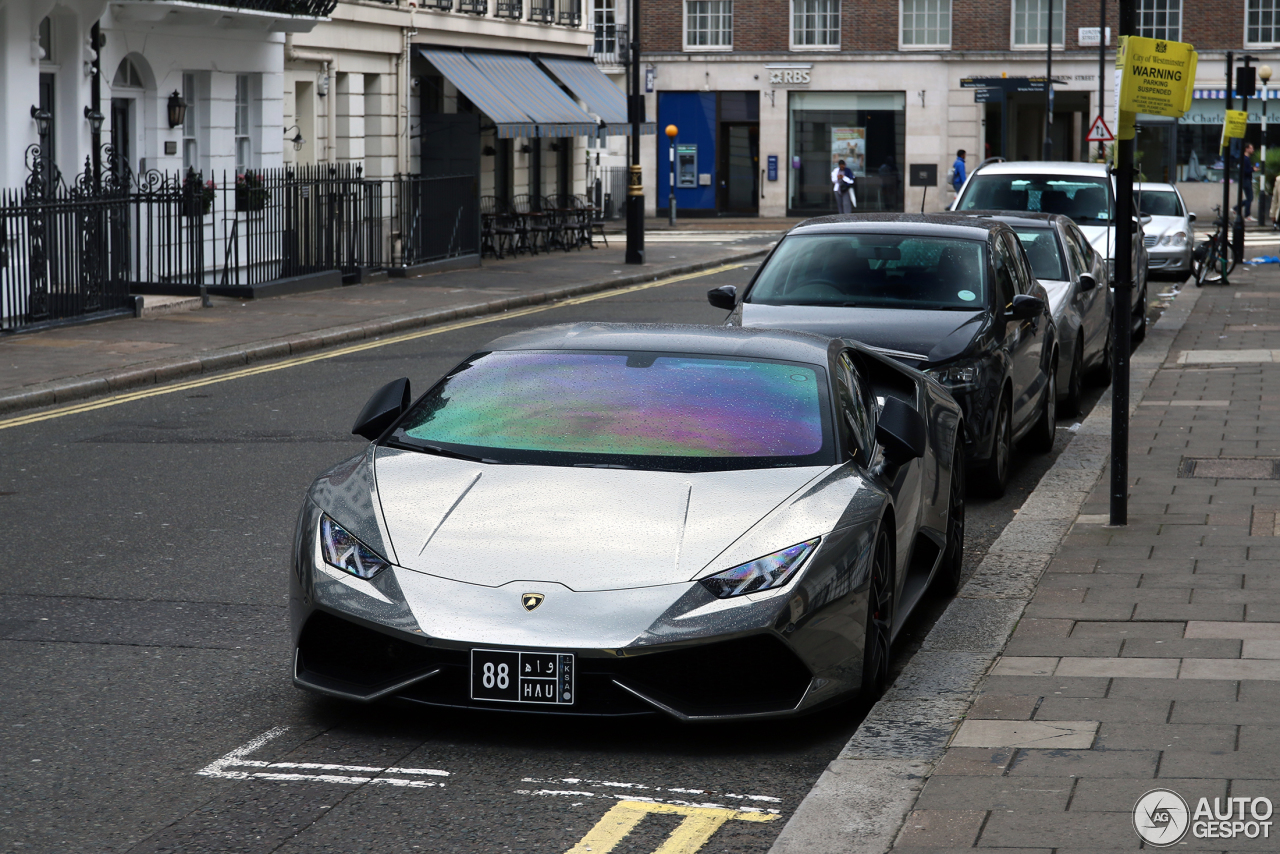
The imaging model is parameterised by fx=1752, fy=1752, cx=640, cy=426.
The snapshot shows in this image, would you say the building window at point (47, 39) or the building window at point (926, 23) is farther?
the building window at point (926, 23)

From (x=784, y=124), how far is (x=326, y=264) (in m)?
32.2

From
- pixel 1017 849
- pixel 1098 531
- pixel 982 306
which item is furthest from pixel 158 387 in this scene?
pixel 1017 849

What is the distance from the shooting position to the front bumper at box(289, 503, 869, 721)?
5.16 m

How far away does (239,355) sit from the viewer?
1681cm

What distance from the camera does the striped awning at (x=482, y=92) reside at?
32.5 meters

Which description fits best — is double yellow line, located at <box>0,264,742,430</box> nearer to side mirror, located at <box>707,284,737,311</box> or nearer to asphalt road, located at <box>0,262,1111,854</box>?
asphalt road, located at <box>0,262,1111,854</box>

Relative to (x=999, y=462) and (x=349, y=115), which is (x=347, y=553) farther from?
(x=349, y=115)

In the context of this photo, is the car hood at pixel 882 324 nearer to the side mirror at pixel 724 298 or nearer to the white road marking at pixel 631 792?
the side mirror at pixel 724 298

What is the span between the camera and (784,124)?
2153 inches

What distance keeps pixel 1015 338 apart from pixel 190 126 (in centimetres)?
1743

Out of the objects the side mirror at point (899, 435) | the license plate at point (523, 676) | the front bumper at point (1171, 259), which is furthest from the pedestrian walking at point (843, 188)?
the license plate at point (523, 676)

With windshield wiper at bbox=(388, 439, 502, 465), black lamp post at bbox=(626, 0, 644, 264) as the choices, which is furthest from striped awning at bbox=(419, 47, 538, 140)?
windshield wiper at bbox=(388, 439, 502, 465)

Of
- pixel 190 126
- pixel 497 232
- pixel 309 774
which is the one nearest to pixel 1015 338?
pixel 309 774

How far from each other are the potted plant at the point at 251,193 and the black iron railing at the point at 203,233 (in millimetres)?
27
